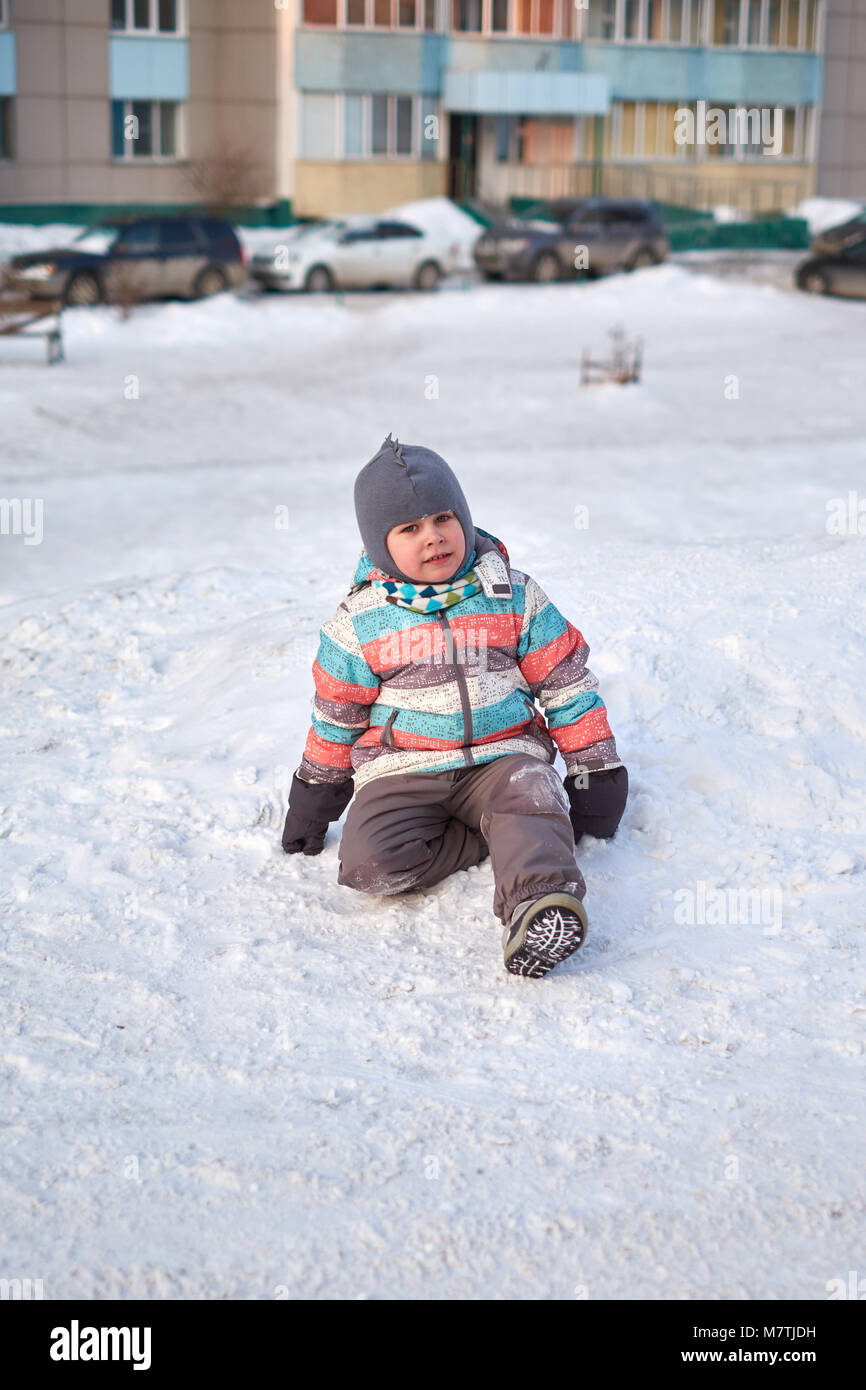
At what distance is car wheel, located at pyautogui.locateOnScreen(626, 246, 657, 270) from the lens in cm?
2445

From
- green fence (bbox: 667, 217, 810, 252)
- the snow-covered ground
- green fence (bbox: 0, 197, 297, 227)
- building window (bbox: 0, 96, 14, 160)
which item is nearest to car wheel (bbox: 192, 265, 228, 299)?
green fence (bbox: 0, 197, 297, 227)

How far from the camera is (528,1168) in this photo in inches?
97.7

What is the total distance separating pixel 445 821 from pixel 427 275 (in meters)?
20.9

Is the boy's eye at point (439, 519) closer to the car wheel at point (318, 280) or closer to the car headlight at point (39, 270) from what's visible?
the car headlight at point (39, 270)

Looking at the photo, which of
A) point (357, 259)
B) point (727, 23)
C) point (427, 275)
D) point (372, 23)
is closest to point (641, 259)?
point (427, 275)

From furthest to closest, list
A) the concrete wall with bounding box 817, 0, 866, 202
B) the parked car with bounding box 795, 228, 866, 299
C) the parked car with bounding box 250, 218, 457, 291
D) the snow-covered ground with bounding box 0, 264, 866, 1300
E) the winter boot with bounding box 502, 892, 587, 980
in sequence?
the concrete wall with bounding box 817, 0, 866, 202, the parked car with bounding box 250, 218, 457, 291, the parked car with bounding box 795, 228, 866, 299, the winter boot with bounding box 502, 892, 587, 980, the snow-covered ground with bounding box 0, 264, 866, 1300

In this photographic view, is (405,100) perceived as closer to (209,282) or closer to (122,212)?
(122,212)

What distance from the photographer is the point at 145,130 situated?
28234mm

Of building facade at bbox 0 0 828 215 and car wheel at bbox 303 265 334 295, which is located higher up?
building facade at bbox 0 0 828 215

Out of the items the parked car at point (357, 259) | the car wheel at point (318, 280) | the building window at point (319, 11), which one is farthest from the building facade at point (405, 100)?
the car wheel at point (318, 280)

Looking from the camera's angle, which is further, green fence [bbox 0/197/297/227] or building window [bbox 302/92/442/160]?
building window [bbox 302/92/442/160]

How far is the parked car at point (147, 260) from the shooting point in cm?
1830

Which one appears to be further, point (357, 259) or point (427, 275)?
point (427, 275)

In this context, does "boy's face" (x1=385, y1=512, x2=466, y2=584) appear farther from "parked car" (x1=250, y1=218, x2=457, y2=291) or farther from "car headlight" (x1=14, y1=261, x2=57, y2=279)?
"parked car" (x1=250, y1=218, x2=457, y2=291)
